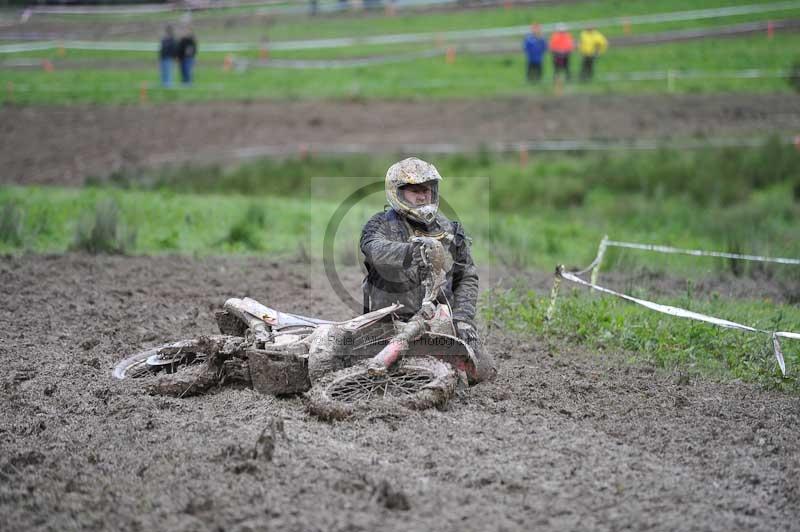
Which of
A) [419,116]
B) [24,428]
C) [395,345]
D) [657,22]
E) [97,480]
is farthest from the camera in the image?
[657,22]

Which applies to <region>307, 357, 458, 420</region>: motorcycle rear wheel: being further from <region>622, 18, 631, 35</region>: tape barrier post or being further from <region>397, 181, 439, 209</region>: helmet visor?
<region>622, 18, 631, 35</region>: tape barrier post

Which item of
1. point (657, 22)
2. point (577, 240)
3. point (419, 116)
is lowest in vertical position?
point (577, 240)

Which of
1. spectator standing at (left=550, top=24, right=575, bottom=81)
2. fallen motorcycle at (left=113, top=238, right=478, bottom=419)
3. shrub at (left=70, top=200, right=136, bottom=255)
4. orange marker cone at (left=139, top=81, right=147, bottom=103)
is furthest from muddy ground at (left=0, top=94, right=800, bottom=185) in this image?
fallen motorcycle at (left=113, top=238, right=478, bottom=419)

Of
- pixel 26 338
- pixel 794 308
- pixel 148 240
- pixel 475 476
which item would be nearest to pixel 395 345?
pixel 475 476

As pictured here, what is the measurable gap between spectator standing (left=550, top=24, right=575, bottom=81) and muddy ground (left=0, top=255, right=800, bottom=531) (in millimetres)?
24320

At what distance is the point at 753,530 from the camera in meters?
6.46

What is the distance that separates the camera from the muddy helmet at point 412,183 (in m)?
9.18

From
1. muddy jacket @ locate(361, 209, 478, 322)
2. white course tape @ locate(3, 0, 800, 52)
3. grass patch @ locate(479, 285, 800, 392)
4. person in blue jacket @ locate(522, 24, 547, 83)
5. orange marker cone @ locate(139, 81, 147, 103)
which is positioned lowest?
grass patch @ locate(479, 285, 800, 392)

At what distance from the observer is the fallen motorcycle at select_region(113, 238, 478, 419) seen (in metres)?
8.54

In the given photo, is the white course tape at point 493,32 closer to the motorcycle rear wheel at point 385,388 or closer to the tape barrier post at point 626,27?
the tape barrier post at point 626,27

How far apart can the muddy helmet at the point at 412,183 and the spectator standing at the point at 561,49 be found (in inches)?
1002

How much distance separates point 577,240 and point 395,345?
11.5 m

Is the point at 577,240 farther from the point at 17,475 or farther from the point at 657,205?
the point at 17,475

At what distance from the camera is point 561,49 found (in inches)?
1329
